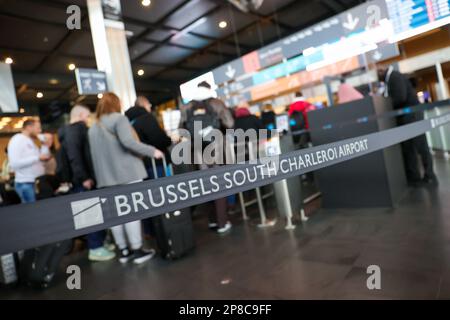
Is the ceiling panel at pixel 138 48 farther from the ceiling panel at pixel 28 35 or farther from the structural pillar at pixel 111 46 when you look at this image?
the ceiling panel at pixel 28 35

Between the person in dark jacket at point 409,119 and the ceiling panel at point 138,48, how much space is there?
260 centimetres

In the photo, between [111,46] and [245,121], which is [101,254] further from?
[245,121]

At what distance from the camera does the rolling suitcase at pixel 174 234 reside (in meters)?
2.23

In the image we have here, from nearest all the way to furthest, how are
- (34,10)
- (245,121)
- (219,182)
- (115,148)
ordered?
(219,182)
(34,10)
(115,148)
(245,121)

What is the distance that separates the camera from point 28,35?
57.9 inches

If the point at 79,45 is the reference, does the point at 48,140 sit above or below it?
below

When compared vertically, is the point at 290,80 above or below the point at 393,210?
above

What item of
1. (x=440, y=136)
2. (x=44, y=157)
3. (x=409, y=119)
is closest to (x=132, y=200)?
(x=44, y=157)

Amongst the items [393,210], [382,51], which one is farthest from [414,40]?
[393,210]

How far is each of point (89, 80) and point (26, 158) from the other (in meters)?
1.39

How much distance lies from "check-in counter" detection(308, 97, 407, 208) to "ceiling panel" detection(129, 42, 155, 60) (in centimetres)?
177

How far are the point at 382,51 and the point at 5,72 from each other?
4300mm

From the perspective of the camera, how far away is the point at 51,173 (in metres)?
3.07

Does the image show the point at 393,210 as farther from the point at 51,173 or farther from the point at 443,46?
the point at 51,173
